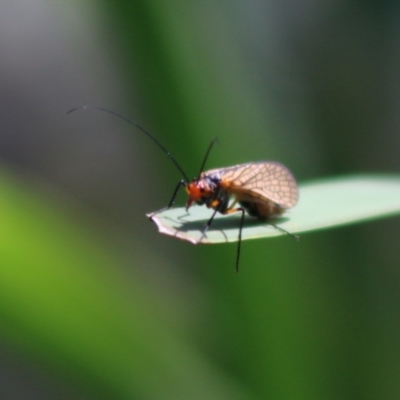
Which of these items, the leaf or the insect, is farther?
the insect

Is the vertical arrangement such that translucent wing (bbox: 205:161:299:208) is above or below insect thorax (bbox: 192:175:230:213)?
above

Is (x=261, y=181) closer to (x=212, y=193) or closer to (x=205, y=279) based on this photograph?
(x=212, y=193)

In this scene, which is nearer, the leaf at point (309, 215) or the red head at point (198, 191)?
the leaf at point (309, 215)

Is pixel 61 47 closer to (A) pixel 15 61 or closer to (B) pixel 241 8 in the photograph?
(A) pixel 15 61

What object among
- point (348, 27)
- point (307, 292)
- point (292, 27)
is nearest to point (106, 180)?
point (292, 27)

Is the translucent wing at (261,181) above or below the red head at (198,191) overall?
above
